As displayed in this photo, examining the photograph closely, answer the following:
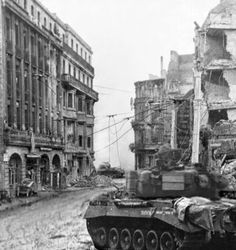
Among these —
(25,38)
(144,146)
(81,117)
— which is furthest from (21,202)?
(144,146)

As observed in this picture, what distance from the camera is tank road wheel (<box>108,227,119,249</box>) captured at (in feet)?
54.1

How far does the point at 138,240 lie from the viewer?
15.8m

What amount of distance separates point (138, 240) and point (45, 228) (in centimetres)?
587

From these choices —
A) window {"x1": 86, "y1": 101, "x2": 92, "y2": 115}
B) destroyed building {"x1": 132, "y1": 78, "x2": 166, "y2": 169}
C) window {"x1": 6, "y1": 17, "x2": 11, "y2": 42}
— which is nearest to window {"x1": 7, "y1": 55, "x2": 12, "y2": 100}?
window {"x1": 6, "y1": 17, "x2": 11, "y2": 42}

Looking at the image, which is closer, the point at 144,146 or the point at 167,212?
the point at 167,212

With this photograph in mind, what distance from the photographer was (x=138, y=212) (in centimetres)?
1530

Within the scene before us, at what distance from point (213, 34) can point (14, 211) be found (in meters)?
19.3

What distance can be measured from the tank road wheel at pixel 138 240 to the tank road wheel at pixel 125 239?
0.22 m

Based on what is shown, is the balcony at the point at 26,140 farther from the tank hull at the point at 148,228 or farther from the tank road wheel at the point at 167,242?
the tank road wheel at the point at 167,242

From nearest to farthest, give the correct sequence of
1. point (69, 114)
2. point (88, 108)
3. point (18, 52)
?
point (18, 52) < point (69, 114) < point (88, 108)

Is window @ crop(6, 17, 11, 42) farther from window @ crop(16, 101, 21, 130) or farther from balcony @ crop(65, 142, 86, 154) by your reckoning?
balcony @ crop(65, 142, 86, 154)

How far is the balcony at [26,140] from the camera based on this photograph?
3878 centimetres

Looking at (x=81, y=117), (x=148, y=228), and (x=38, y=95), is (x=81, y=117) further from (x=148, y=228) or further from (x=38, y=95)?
(x=148, y=228)

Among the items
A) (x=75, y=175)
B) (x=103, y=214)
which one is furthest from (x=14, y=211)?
(x=75, y=175)
